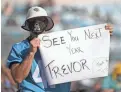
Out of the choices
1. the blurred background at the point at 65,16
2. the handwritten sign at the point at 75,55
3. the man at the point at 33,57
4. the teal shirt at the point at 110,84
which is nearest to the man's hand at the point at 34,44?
the man at the point at 33,57

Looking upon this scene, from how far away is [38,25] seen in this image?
3.14 m

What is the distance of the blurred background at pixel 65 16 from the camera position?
7.25 metres

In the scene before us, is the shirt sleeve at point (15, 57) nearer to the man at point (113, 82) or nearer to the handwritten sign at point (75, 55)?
the handwritten sign at point (75, 55)

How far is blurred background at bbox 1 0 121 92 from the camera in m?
7.25

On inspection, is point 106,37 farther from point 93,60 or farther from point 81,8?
point 81,8

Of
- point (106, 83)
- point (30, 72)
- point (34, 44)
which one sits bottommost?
point (106, 83)

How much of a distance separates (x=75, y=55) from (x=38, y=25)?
0.52 meters

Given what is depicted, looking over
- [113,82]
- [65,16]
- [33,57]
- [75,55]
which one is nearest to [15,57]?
[33,57]

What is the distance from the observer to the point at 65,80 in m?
3.47

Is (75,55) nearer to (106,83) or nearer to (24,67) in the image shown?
(24,67)

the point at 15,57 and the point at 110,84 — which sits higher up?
the point at 15,57

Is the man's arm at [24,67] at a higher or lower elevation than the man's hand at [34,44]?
lower

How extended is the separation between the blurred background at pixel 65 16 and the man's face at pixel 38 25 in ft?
12.8

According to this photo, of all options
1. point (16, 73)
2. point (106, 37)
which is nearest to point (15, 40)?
point (106, 37)
